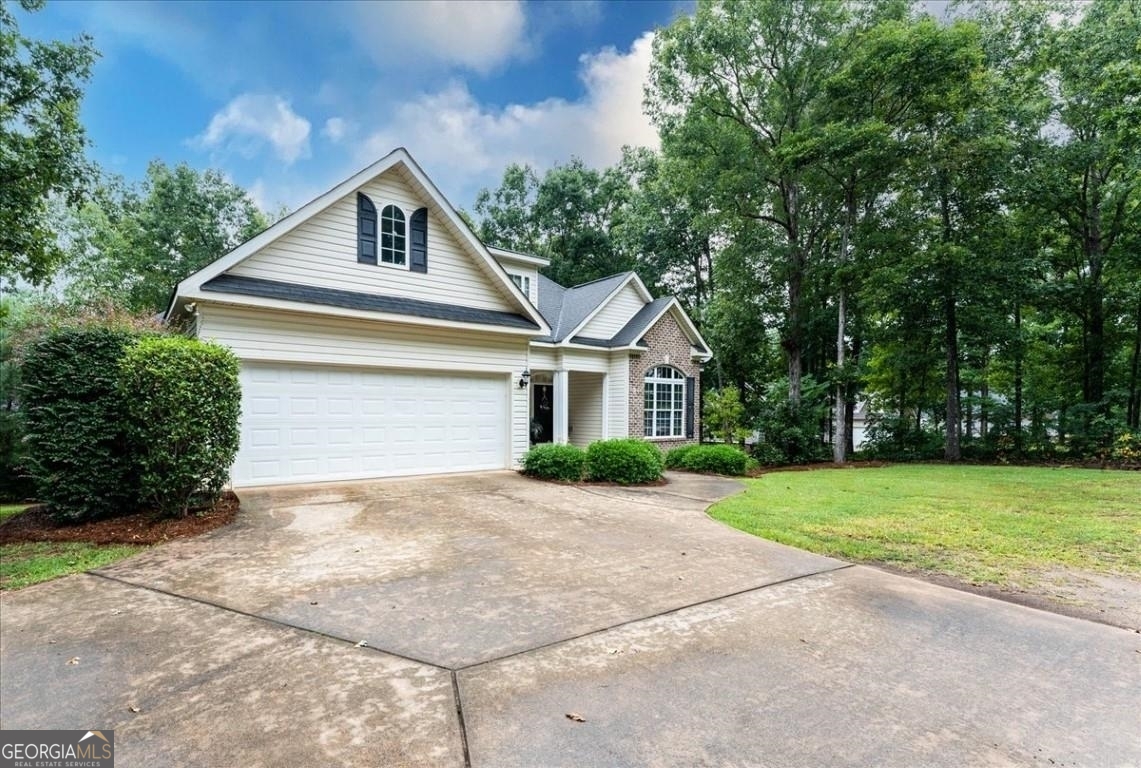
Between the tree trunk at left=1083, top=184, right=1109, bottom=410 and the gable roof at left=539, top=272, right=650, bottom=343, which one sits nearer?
the gable roof at left=539, top=272, right=650, bottom=343

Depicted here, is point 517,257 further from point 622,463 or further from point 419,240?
point 622,463

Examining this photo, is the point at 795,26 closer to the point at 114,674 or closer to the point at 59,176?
the point at 59,176

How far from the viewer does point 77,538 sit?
19.3 ft

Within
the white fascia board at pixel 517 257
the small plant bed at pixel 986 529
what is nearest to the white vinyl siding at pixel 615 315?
the white fascia board at pixel 517 257

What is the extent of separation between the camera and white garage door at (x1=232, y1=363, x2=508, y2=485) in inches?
358

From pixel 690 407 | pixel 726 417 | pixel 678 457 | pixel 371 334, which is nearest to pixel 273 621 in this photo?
pixel 371 334

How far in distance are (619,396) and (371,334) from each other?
758cm

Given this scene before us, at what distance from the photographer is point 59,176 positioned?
9.77 metres

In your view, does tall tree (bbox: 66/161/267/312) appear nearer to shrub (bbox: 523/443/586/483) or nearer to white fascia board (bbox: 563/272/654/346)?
white fascia board (bbox: 563/272/654/346)

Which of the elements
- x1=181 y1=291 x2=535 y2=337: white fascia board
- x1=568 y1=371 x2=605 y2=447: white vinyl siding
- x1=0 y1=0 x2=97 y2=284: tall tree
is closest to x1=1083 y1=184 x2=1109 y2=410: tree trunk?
x1=568 y1=371 x2=605 y2=447: white vinyl siding

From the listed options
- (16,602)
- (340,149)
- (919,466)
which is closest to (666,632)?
(16,602)

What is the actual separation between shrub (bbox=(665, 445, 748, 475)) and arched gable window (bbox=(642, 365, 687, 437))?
7.96 feet

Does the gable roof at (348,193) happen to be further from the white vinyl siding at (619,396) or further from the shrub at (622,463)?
the white vinyl siding at (619,396)

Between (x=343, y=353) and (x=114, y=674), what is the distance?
24.3 feet
